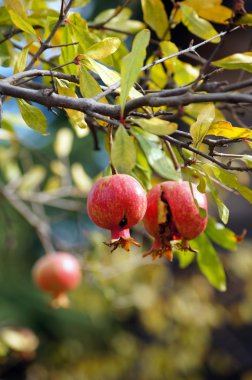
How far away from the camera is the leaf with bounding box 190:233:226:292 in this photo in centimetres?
109

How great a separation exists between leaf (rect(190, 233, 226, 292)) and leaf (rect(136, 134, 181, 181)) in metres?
0.27

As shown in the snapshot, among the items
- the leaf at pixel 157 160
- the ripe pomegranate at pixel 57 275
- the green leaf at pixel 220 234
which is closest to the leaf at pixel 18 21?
the leaf at pixel 157 160

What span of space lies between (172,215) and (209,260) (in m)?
0.33

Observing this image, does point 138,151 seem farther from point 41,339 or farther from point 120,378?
point 41,339

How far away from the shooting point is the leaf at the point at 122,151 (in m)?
0.61

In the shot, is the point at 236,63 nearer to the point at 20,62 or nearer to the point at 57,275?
the point at 20,62

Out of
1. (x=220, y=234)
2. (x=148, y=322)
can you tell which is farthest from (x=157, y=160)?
(x=148, y=322)

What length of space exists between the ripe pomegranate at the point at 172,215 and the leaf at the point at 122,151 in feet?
0.69

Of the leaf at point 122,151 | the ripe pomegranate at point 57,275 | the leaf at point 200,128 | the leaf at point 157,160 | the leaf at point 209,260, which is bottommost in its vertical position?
the ripe pomegranate at point 57,275

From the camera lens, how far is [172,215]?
0.81 metres

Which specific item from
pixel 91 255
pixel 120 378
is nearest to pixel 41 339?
pixel 120 378

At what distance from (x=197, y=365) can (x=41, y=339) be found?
133 centimetres

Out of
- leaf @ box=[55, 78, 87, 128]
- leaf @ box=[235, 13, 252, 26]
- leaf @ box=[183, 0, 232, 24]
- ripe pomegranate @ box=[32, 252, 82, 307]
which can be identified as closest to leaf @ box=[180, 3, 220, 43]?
leaf @ box=[183, 0, 232, 24]

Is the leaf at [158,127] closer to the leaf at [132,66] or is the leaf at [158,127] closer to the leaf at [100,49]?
the leaf at [132,66]
